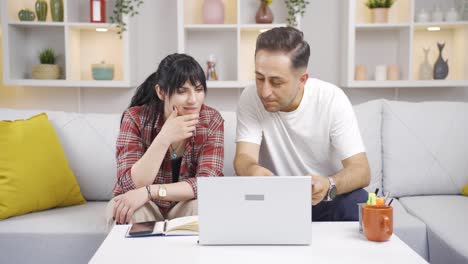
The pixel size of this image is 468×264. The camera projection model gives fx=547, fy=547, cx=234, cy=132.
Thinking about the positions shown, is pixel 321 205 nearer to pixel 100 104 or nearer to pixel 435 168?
pixel 435 168

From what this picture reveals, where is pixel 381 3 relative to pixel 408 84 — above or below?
above

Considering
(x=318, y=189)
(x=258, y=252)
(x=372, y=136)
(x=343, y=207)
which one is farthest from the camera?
(x=372, y=136)

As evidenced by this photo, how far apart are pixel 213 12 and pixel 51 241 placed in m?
1.84

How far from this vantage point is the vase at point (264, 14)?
3314 millimetres

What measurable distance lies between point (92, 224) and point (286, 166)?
2.45 ft

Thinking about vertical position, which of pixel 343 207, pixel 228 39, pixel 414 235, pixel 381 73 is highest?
pixel 228 39

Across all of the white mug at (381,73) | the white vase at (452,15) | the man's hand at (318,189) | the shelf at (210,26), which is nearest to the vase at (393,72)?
the white mug at (381,73)

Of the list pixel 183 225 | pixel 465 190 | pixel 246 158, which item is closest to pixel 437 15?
pixel 465 190

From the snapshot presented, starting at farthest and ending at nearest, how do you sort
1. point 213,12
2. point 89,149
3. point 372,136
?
1. point 213,12
2. point 372,136
3. point 89,149

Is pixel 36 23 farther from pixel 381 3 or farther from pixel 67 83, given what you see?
pixel 381 3

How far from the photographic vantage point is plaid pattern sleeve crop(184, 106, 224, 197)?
1.88 m

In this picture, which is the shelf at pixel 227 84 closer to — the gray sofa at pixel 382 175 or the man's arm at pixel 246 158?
the gray sofa at pixel 382 175

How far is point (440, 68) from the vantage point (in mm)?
3330

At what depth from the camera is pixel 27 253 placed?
200 cm
